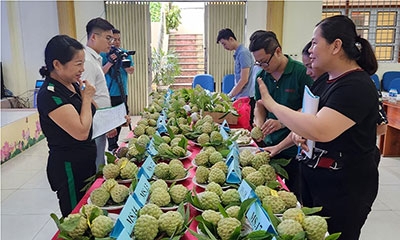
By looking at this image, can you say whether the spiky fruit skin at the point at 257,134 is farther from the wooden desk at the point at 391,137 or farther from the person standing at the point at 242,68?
the wooden desk at the point at 391,137

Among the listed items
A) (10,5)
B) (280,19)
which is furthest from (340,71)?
(10,5)

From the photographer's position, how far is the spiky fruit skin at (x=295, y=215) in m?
0.94

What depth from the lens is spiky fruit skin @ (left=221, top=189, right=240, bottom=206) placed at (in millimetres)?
1077

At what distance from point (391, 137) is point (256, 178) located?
11.1 ft

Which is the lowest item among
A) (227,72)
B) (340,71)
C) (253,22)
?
(227,72)

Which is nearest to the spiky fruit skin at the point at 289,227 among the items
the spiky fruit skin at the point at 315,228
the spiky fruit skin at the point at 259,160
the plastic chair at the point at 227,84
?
the spiky fruit skin at the point at 315,228

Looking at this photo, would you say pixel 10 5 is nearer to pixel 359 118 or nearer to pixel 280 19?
pixel 280 19

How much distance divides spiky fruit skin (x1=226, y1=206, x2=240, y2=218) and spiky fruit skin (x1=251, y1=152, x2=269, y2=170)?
1.31 feet

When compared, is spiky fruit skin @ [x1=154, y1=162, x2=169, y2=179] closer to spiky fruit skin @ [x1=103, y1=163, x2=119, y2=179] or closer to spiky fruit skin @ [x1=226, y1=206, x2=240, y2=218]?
spiky fruit skin @ [x1=103, y1=163, x2=119, y2=179]

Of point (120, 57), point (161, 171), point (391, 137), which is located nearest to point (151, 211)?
point (161, 171)

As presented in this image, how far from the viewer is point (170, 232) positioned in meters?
0.93

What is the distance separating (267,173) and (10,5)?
18.7 feet

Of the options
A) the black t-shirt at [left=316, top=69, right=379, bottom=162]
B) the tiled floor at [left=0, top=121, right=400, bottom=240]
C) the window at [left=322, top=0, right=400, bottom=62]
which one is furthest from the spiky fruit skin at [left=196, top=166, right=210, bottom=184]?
the window at [left=322, top=0, right=400, bottom=62]

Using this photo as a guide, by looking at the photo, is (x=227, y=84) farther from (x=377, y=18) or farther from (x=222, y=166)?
(x=222, y=166)
